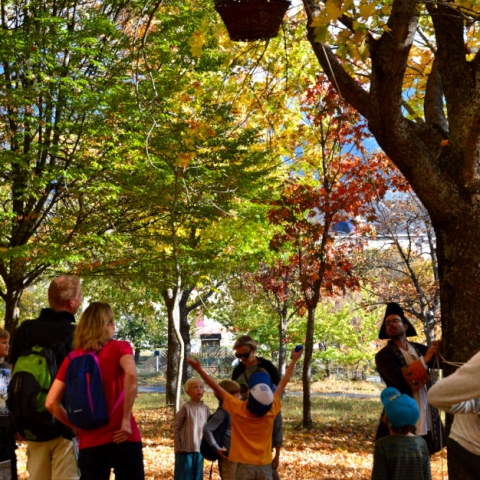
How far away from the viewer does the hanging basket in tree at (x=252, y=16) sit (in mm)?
5633

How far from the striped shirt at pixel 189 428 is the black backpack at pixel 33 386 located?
295 cm

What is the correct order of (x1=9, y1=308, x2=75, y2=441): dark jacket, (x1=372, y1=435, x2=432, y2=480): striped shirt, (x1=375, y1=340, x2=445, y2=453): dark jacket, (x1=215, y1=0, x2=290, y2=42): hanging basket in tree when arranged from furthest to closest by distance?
(x1=375, y1=340, x2=445, y2=453): dark jacket, (x1=215, y1=0, x2=290, y2=42): hanging basket in tree, (x1=9, y1=308, x2=75, y2=441): dark jacket, (x1=372, y1=435, x2=432, y2=480): striped shirt

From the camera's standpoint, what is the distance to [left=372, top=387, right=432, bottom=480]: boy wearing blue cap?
4.75 m

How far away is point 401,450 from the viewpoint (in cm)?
476

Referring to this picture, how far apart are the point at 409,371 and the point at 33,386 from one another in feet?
9.45

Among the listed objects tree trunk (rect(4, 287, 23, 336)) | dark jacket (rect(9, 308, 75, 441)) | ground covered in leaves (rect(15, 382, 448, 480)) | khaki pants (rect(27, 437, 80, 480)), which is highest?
tree trunk (rect(4, 287, 23, 336))

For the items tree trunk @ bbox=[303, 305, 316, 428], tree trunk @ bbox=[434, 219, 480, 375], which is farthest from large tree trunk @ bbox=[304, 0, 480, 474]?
tree trunk @ bbox=[303, 305, 316, 428]

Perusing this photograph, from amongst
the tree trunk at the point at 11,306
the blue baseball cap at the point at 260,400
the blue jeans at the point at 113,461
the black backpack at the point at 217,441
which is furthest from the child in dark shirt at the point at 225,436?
the tree trunk at the point at 11,306

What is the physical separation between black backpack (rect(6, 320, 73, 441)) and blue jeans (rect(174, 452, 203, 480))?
303 centimetres

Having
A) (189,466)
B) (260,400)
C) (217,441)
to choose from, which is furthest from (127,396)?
(189,466)

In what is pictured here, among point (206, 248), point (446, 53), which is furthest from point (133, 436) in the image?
point (206, 248)

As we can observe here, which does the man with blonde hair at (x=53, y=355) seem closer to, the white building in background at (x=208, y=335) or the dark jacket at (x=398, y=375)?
the dark jacket at (x=398, y=375)

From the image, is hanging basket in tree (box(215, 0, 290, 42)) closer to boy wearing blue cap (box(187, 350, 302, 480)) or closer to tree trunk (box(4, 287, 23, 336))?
boy wearing blue cap (box(187, 350, 302, 480))

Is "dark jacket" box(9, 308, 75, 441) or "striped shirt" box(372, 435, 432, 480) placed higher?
"dark jacket" box(9, 308, 75, 441)
